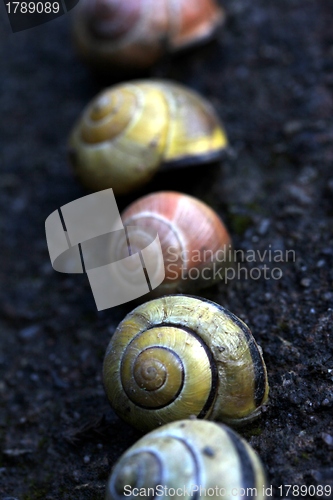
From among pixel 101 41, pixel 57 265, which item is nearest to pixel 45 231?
pixel 57 265

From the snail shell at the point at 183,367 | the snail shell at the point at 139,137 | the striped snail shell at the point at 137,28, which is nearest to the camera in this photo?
the snail shell at the point at 183,367

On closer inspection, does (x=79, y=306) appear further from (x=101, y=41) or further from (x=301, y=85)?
(x=301, y=85)

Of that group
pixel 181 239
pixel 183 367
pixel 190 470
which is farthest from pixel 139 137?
pixel 190 470

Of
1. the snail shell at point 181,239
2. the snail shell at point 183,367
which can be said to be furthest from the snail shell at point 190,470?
the snail shell at point 181,239

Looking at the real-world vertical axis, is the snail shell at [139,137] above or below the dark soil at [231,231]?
above

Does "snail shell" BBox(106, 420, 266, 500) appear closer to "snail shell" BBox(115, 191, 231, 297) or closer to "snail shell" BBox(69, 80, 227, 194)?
"snail shell" BBox(115, 191, 231, 297)

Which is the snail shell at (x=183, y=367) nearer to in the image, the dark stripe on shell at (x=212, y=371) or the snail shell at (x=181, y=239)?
the dark stripe on shell at (x=212, y=371)

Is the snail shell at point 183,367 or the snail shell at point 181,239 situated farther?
the snail shell at point 181,239

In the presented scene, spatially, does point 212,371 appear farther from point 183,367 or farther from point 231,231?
point 231,231
